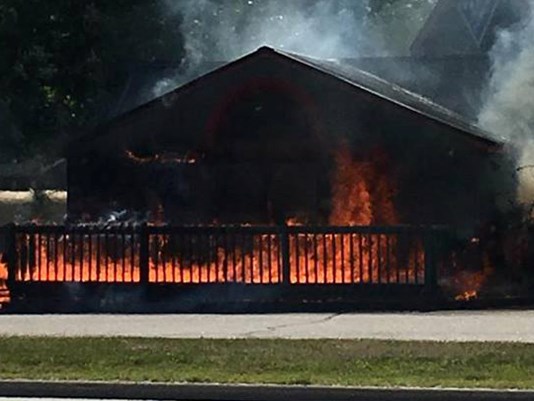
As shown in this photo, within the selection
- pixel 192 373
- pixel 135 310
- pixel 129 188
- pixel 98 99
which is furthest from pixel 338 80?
pixel 98 99

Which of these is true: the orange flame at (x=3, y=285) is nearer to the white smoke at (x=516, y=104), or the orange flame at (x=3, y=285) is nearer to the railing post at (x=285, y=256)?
the railing post at (x=285, y=256)

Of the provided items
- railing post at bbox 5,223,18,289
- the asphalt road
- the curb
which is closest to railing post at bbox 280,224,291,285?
the asphalt road

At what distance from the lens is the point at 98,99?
37.4m

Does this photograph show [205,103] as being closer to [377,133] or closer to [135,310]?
[377,133]

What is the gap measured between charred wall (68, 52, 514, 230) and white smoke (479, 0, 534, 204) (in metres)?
0.51

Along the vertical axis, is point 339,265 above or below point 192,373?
above

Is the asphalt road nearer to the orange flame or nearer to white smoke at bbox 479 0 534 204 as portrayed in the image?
the orange flame

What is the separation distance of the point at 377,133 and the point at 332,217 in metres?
1.46

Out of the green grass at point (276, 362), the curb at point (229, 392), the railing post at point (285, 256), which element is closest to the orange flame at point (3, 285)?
the railing post at point (285, 256)

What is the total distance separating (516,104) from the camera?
23531 millimetres

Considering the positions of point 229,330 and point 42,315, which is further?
point 42,315

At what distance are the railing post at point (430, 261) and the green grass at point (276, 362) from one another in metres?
3.69

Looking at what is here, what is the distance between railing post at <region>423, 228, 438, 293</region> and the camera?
16859mm

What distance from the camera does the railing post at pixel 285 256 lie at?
17.2 meters
